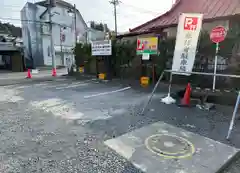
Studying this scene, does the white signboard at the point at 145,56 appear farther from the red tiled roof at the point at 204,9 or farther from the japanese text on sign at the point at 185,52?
the japanese text on sign at the point at 185,52

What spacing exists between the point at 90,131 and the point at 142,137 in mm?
939

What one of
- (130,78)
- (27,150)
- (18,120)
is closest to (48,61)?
(130,78)

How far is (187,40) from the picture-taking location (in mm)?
4793

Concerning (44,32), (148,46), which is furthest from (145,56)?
(44,32)

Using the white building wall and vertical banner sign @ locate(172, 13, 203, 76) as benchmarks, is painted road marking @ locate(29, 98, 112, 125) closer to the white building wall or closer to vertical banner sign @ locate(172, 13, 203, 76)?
vertical banner sign @ locate(172, 13, 203, 76)

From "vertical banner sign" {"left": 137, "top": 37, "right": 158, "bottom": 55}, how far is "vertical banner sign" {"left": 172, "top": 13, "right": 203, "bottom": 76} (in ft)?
7.61

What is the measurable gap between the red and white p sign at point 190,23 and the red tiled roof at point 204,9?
248 cm

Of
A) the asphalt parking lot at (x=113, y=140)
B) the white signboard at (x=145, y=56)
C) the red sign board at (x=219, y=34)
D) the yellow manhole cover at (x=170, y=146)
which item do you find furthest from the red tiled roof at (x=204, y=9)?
the yellow manhole cover at (x=170, y=146)

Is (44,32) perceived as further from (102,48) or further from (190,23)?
(190,23)

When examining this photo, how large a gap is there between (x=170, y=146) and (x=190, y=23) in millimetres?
3736

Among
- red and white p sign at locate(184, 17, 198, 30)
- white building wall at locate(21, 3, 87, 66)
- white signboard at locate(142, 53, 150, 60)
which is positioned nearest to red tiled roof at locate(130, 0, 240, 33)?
white signboard at locate(142, 53, 150, 60)

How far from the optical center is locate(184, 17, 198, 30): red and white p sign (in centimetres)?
462

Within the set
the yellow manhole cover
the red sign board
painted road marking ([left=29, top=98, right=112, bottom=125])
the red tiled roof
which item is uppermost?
the red tiled roof

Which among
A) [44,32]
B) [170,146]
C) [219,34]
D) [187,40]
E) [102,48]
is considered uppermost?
[44,32]
